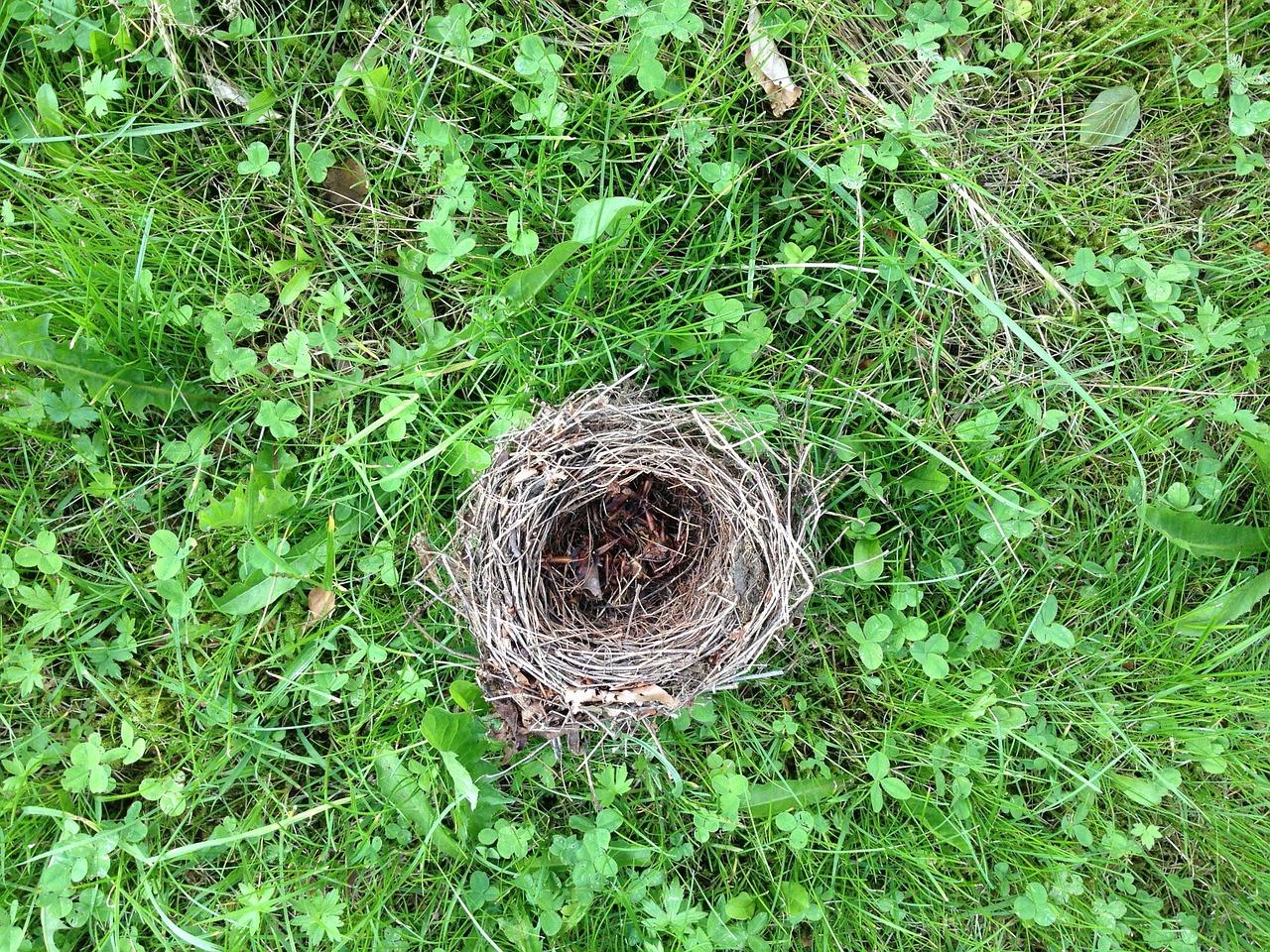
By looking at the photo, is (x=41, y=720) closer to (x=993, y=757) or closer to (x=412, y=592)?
(x=412, y=592)

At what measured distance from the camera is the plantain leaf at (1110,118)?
8.13 ft

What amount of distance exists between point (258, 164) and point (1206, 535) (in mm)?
3071

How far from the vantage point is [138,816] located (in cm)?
234

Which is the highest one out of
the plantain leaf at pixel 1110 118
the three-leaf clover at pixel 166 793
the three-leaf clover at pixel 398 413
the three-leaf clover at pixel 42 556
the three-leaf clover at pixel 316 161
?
the three-leaf clover at pixel 316 161

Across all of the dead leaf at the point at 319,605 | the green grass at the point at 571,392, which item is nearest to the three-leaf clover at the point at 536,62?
the green grass at the point at 571,392

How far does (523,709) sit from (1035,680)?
5.08ft

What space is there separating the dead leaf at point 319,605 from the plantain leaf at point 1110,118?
270 centimetres

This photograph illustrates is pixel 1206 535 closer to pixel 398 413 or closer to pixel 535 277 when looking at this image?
pixel 535 277

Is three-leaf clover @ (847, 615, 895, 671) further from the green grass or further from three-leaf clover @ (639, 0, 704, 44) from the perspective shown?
three-leaf clover @ (639, 0, 704, 44)

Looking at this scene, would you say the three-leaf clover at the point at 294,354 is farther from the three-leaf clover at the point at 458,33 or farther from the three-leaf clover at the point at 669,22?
the three-leaf clover at the point at 669,22

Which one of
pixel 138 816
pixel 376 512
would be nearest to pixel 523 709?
pixel 376 512

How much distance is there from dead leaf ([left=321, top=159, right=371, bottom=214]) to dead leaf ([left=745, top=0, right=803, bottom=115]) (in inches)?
47.4

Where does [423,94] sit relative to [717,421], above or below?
above

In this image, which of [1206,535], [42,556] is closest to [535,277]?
[42,556]
